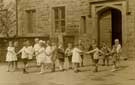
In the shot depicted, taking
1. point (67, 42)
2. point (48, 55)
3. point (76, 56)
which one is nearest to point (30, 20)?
point (67, 42)

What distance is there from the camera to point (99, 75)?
14227mm

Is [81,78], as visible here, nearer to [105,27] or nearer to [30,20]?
[105,27]

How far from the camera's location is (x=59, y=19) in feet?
78.6

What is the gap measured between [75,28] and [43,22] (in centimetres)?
278

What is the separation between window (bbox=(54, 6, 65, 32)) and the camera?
78.0 feet

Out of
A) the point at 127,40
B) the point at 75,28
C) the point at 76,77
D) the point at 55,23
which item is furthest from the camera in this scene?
the point at 55,23

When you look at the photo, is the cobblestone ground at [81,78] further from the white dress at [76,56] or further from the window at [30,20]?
the window at [30,20]

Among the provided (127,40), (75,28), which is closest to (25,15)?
(75,28)

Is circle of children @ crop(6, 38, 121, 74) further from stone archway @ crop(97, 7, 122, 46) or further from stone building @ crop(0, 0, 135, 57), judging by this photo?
stone archway @ crop(97, 7, 122, 46)

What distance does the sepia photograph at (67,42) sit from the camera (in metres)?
14.4

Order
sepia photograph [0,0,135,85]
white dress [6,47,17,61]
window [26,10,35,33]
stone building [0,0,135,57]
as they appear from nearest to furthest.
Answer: sepia photograph [0,0,135,85]
white dress [6,47,17,61]
stone building [0,0,135,57]
window [26,10,35,33]

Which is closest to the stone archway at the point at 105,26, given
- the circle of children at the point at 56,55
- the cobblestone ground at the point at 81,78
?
the circle of children at the point at 56,55

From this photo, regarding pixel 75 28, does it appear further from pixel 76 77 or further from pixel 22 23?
pixel 76 77

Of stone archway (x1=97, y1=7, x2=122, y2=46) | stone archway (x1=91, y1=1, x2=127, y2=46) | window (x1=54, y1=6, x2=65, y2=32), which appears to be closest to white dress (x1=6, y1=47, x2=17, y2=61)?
stone archway (x1=91, y1=1, x2=127, y2=46)
